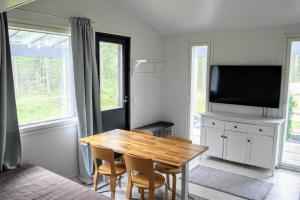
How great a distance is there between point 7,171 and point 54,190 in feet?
2.54

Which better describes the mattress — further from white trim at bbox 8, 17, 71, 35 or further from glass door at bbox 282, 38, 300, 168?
glass door at bbox 282, 38, 300, 168

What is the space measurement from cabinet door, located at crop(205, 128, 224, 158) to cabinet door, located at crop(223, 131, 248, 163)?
0.09 meters

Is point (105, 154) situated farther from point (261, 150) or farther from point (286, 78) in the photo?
point (286, 78)

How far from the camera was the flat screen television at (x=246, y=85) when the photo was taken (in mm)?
3912

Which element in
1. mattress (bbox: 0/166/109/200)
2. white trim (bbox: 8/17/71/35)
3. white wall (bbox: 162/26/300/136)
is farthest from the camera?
white wall (bbox: 162/26/300/136)

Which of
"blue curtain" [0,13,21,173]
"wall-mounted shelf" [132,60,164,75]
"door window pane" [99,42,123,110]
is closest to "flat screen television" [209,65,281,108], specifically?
"wall-mounted shelf" [132,60,164,75]

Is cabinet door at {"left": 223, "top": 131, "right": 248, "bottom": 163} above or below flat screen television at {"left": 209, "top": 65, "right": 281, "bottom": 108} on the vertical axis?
below

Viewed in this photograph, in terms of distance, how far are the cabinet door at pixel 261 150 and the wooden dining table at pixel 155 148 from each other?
1.49 meters

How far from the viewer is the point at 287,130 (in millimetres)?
4098

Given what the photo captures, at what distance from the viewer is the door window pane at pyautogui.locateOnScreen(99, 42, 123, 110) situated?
155 inches

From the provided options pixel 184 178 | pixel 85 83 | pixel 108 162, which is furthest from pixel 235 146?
pixel 85 83

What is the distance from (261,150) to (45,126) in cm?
317

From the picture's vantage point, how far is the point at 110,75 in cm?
408

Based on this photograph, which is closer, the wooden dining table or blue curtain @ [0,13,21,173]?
the wooden dining table
